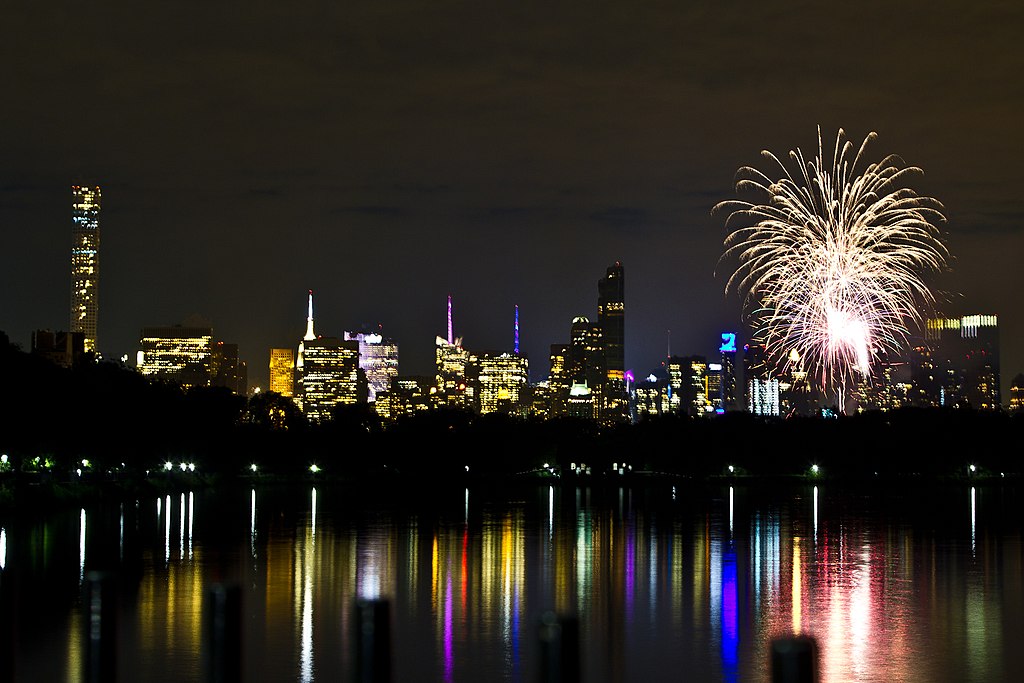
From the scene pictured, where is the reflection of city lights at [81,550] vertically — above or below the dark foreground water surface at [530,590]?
above

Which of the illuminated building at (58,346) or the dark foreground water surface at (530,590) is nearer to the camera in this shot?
the dark foreground water surface at (530,590)

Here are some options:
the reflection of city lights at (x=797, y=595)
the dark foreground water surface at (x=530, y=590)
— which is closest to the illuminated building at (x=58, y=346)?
the dark foreground water surface at (x=530, y=590)

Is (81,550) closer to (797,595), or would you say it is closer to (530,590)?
(530,590)

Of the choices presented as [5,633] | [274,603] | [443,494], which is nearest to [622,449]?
[443,494]

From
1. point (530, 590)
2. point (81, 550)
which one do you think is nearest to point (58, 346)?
point (81, 550)

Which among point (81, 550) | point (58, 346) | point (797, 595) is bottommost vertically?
point (797, 595)

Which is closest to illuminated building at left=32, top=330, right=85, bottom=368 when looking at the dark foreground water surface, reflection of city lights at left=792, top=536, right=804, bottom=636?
the dark foreground water surface

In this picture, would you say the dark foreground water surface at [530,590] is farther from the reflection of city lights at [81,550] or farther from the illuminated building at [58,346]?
the illuminated building at [58,346]

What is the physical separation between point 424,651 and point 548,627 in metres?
14.1

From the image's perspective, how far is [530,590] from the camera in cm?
3142

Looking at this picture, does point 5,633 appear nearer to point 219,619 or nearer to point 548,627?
point 219,619

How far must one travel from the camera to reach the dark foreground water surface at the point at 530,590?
2222cm

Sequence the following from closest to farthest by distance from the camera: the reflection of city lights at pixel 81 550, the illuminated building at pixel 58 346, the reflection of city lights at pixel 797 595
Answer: the reflection of city lights at pixel 797 595 < the reflection of city lights at pixel 81 550 < the illuminated building at pixel 58 346

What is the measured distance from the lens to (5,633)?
11.4m
